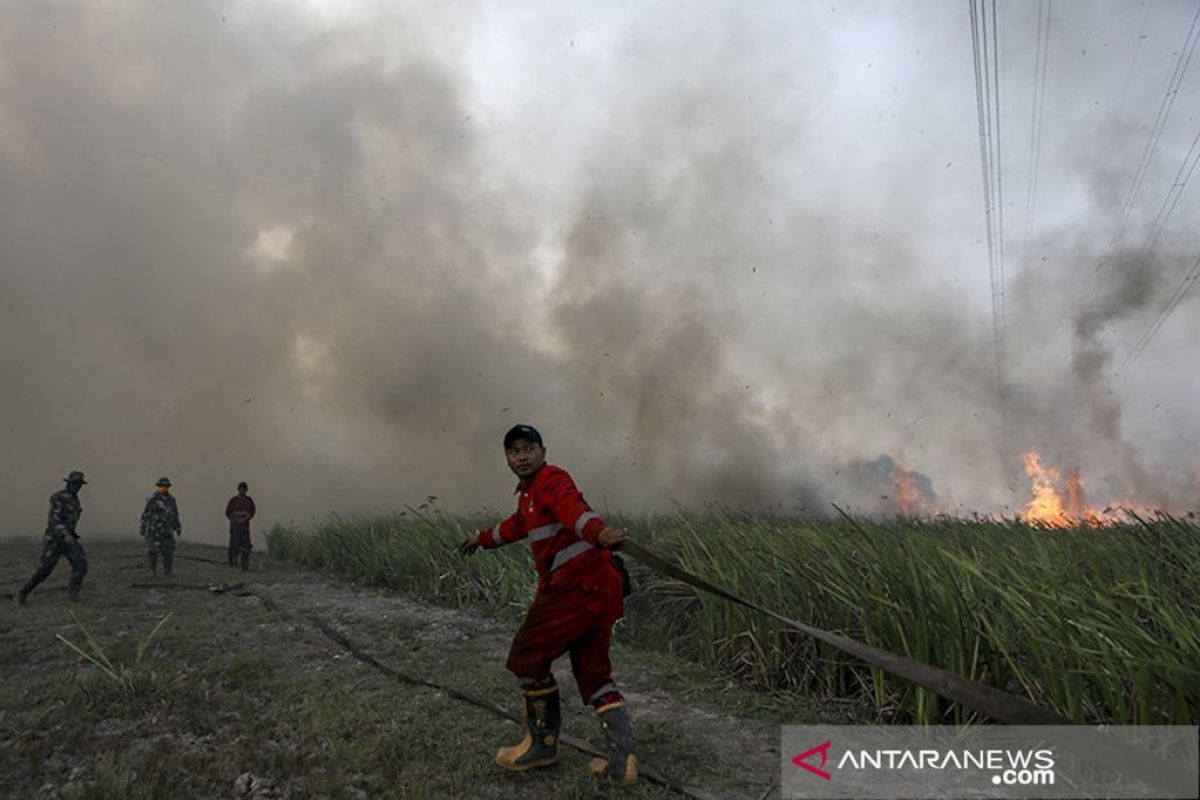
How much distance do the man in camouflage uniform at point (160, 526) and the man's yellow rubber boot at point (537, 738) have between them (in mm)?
12345

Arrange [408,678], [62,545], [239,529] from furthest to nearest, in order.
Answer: [239,529] < [62,545] < [408,678]

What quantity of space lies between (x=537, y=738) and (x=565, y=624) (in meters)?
0.75

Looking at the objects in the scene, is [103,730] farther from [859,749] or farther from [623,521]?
[623,521]

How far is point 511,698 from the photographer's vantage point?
505 cm

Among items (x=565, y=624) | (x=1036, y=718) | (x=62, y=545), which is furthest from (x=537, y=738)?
(x=62, y=545)

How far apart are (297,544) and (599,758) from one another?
50.3 feet

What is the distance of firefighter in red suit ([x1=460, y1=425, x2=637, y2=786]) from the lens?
347cm

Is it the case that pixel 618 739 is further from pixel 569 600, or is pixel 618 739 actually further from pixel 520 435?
pixel 520 435

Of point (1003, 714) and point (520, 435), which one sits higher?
point (520, 435)

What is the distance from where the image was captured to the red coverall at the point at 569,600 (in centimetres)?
347

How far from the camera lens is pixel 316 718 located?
4.53m

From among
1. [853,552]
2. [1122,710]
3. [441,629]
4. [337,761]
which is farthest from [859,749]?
[441,629]

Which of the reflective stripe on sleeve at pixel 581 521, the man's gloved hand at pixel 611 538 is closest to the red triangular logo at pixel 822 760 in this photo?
the man's gloved hand at pixel 611 538

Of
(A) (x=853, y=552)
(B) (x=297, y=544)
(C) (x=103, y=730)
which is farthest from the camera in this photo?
(B) (x=297, y=544)
